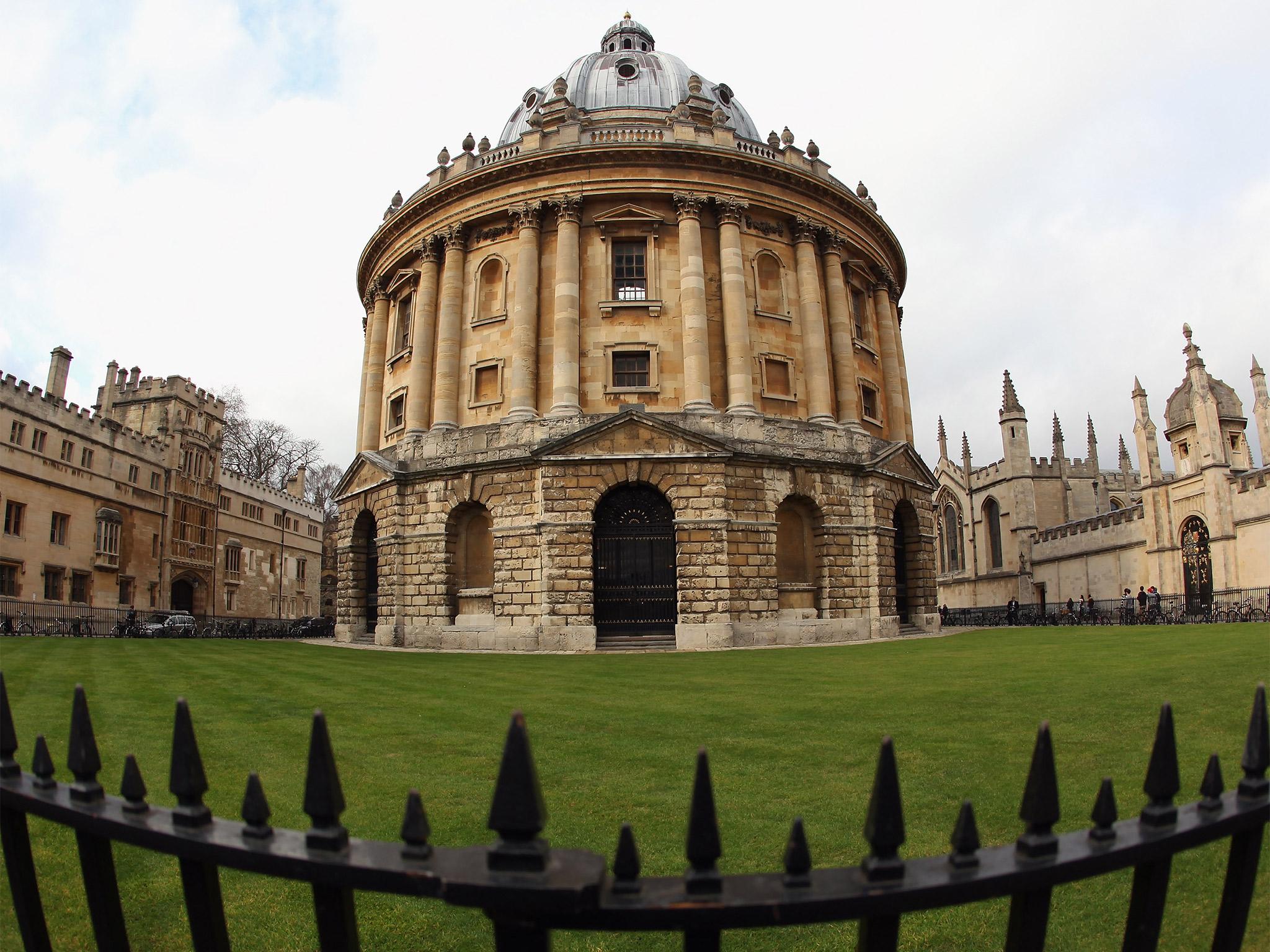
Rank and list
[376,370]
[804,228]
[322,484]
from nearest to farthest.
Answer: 1. [804,228]
2. [376,370]
3. [322,484]

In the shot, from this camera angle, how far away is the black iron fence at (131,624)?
32562 mm

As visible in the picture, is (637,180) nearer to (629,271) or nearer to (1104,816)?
(629,271)

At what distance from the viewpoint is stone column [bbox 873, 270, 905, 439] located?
32.9 metres

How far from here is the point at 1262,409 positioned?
35.8 m

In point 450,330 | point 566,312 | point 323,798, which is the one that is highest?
point 450,330

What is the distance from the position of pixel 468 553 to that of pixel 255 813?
84.4 ft

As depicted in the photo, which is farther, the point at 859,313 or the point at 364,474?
the point at 859,313

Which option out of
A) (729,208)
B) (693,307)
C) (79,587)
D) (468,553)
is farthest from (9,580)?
(729,208)

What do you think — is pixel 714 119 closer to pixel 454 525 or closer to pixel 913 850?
pixel 454 525

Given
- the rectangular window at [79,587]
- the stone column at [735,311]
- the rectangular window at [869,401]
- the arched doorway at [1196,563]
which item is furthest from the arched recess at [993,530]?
the rectangular window at [79,587]

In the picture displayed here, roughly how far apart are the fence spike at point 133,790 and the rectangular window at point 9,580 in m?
42.7

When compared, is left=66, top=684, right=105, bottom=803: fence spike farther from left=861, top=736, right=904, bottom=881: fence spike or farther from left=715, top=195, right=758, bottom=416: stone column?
left=715, top=195, right=758, bottom=416: stone column

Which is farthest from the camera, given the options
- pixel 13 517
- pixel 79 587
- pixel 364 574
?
pixel 79 587

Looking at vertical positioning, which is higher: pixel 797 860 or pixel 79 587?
pixel 79 587
